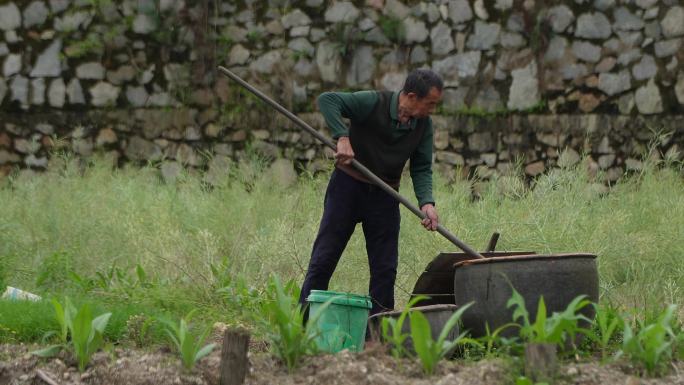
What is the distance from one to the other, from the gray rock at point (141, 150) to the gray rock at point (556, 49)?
383 cm

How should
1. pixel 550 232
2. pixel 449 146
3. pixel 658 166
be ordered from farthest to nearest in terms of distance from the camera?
pixel 449 146, pixel 658 166, pixel 550 232

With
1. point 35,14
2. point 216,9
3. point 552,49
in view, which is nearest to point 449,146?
point 552,49

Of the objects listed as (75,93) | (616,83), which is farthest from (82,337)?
(75,93)

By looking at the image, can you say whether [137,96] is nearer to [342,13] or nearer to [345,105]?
[342,13]

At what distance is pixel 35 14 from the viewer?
11.2 metres

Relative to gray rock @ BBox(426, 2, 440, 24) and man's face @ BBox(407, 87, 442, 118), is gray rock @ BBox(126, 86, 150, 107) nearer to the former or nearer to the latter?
gray rock @ BBox(426, 2, 440, 24)

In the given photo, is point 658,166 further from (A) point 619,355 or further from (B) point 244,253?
(A) point 619,355

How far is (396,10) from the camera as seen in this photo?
33.8 feet

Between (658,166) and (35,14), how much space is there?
20.5 feet

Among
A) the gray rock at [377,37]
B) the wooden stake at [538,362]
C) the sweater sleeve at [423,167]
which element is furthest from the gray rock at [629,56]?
the wooden stake at [538,362]

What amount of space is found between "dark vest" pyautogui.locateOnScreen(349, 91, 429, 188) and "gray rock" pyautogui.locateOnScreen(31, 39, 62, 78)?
633 cm

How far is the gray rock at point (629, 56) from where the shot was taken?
9.71m

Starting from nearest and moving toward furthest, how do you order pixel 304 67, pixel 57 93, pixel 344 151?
pixel 344 151, pixel 304 67, pixel 57 93

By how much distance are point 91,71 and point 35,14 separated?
2.79ft
